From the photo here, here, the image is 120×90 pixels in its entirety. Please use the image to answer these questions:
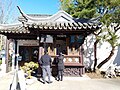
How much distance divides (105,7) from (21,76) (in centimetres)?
918

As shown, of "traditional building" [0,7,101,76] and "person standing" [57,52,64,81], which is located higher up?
"traditional building" [0,7,101,76]

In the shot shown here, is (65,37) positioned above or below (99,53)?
above

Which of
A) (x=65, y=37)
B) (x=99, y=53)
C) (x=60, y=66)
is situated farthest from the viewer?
(x=99, y=53)

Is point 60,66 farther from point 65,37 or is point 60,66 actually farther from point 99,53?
point 99,53

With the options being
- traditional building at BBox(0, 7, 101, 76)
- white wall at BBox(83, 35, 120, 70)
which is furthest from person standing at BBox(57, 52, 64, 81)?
white wall at BBox(83, 35, 120, 70)

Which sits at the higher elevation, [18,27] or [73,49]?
[18,27]

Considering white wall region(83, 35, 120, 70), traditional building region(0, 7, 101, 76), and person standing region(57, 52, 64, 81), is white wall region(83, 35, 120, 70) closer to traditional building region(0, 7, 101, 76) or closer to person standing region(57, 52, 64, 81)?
traditional building region(0, 7, 101, 76)

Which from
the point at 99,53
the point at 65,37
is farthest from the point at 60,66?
the point at 99,53

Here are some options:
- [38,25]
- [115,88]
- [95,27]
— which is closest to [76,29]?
[95,27]

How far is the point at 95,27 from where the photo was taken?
45.1 feet

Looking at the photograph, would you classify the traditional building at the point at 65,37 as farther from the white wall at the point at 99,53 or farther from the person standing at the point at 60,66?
the white wall at the point at 99,53

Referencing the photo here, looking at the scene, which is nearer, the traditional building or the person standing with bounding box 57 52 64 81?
the person standing with bounding box 57 52 64 81

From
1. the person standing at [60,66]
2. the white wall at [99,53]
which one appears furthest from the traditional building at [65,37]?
the white wall at [99,53]

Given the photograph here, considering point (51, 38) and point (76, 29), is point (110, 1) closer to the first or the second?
point (76, 29)
